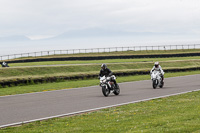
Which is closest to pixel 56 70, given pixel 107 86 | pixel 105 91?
pixel 107 86

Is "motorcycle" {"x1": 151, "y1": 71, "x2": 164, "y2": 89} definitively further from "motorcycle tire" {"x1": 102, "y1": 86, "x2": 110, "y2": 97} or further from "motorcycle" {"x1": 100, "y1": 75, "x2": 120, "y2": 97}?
"motorcycle tire" {"x1": 102, "y1": 86, "x2": 110, "y2": 97}

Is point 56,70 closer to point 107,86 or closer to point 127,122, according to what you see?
point 107,86

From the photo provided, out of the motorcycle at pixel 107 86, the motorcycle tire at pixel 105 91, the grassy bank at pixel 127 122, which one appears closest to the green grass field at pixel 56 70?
the motorcycle at pixel 107 86

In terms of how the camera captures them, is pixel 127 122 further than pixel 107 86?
No

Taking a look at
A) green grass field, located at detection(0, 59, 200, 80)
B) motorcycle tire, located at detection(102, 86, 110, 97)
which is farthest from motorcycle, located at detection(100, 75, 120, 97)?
green grass field, located at detection(0, 59, 200, 80)

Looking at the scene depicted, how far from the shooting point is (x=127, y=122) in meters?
9.80

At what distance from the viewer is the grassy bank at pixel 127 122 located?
28.3 feet

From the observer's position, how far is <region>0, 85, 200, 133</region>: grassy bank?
8.63 metres

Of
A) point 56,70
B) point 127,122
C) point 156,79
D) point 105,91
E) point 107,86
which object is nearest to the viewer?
point 127,122

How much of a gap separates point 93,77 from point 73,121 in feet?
74.4

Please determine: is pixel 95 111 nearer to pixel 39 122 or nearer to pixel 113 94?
pixel 39 122

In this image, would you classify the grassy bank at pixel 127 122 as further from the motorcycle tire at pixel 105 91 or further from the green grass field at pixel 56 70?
the green grass field at pixel 56 70

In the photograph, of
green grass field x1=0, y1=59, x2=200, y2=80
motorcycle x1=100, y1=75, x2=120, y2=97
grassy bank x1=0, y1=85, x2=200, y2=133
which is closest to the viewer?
grassy bank x1=0, y1=85, x2=200, y2=133

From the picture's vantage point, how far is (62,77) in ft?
101
